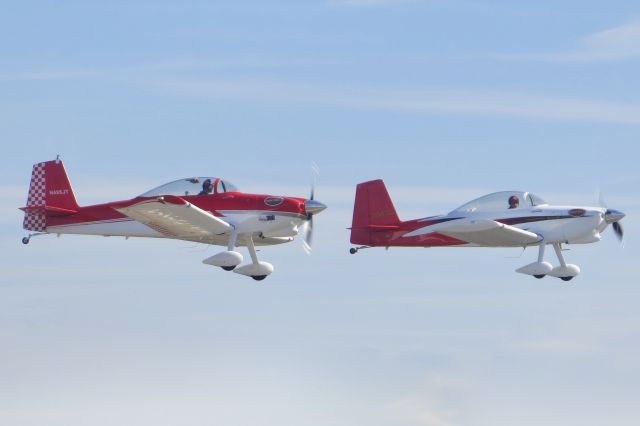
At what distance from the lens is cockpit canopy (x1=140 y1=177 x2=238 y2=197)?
40219 millimetres

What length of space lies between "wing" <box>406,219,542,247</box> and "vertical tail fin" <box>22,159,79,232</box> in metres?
10.5

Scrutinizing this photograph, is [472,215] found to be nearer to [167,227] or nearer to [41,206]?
[167,227]

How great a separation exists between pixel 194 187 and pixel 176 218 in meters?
1.55

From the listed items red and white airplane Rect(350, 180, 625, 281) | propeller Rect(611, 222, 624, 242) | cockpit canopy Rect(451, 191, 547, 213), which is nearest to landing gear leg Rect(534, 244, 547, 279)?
red and white airplane Rect(350, 180, 625, 281)

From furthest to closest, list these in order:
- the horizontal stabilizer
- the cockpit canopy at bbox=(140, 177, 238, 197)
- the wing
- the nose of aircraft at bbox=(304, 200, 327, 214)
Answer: the horizontal stabilizer < the wing < the cockpit canopy at bbox=(140, 177, 238, 197) < the nose of aircraft at bbox=(304, 200, 327, 214)

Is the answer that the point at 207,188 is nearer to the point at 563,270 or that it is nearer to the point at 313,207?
the point at 313,207

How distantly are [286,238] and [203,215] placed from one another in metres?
3.29

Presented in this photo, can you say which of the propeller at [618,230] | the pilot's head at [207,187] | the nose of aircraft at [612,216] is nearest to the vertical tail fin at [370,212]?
the pilot's head at [207,187]

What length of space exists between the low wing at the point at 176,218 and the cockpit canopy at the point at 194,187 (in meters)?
1.02

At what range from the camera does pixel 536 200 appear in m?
43.2

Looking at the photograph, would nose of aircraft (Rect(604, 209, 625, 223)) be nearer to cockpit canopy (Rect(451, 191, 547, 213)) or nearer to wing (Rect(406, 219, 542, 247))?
cockpit canopy (Rect(451, 191, 547, 213))

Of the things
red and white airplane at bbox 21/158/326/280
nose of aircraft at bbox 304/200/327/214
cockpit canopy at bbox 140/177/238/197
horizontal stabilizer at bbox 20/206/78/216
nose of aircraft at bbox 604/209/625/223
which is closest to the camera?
red and white airplane at bbox 21/158/326/280

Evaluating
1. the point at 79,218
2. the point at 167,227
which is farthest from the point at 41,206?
the point at 167,227

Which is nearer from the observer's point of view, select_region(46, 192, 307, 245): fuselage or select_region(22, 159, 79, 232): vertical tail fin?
select_region(46, 192, 307, 245): fuselage
